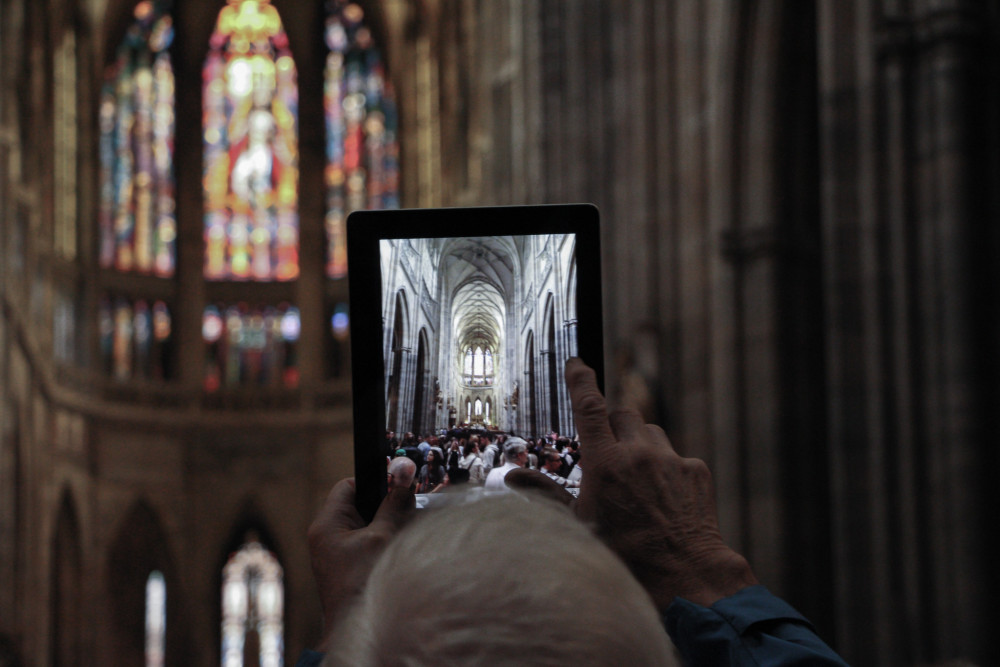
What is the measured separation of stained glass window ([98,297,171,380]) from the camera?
746 inches

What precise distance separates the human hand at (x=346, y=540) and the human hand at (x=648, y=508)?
8.0 inches

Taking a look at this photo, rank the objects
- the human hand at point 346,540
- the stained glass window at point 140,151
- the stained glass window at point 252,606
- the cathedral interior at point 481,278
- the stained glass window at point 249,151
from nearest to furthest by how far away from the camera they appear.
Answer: the human hand at point 346,540 → the cathedral interior at point 481,278 → the stained glass window at point 252,606 → the stained glass window at point 140,151 → the stained glass window at point 249,151

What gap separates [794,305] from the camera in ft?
20.2

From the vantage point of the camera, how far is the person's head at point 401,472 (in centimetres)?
133

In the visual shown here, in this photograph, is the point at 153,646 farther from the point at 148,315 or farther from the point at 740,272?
the point at 740,272

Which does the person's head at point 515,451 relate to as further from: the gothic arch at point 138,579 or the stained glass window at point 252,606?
the gothic arch at point 138,579

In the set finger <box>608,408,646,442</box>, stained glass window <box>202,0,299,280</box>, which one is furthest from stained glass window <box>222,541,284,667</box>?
finger <box>608,408,646,442</box>

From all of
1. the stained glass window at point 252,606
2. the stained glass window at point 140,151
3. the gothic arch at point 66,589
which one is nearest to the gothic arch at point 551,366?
the gothic arch at point 66,589

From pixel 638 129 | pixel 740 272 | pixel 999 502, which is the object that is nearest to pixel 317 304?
pixel 638 129

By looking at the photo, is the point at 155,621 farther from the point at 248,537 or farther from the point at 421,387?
the point at 421,387

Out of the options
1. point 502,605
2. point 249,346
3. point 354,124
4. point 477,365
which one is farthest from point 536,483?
point 354,124

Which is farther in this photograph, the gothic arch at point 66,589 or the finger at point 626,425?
the gothic arch at point 66,589

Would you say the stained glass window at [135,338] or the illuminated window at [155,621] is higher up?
the stained glass window at [135,338]

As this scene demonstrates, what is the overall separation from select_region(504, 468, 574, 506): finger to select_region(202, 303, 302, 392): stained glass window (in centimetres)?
1898
